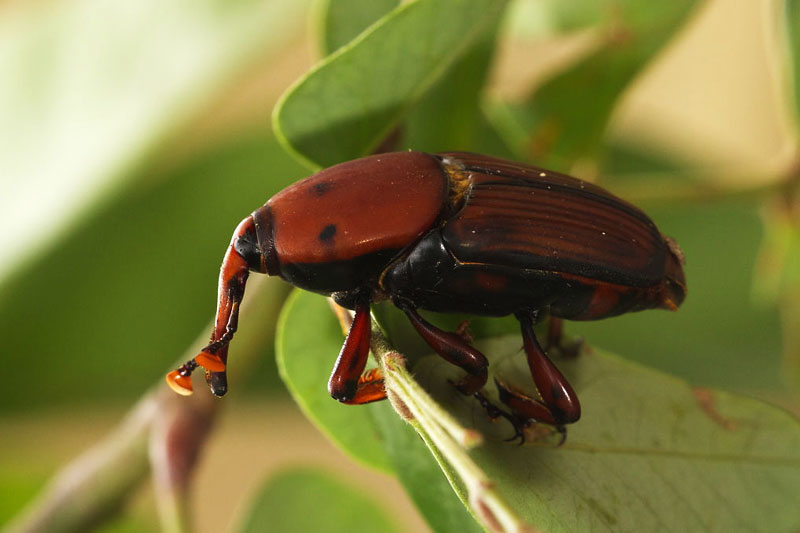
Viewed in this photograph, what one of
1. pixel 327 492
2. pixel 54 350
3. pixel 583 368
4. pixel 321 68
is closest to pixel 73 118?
pixel 54 350

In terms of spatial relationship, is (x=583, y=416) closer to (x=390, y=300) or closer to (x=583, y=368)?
(x=583, y=368)

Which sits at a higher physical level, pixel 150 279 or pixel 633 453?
pixel 633 453

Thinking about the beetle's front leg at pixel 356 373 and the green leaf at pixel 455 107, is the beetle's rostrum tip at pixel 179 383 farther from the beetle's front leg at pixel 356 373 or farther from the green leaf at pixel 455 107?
the green leaf at pixel 455 107

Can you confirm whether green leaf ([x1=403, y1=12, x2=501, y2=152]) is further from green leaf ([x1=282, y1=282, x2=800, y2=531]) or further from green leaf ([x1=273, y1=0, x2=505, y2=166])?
green leaf ([x1=282, y1=282, x2=800, y2=531])

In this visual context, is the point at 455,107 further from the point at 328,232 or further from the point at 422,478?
the point at 422,478

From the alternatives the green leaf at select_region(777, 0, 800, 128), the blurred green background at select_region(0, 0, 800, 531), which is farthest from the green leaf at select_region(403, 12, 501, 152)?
the green leaf at select_region(777, 0, 800, 128)

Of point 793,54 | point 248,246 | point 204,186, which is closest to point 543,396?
point 248,246
